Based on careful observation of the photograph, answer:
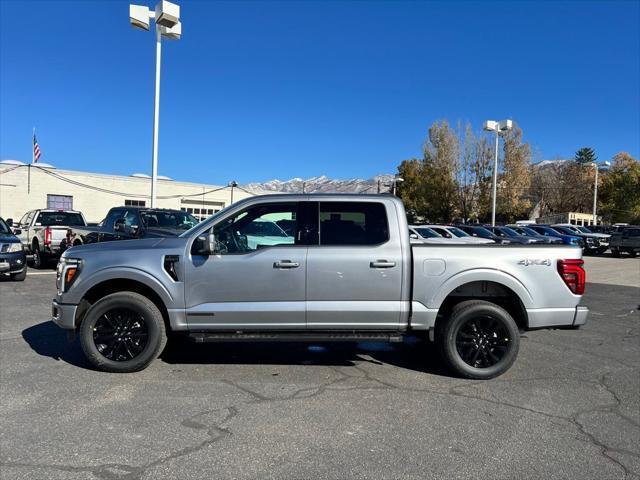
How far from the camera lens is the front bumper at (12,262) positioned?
1193 centimetres

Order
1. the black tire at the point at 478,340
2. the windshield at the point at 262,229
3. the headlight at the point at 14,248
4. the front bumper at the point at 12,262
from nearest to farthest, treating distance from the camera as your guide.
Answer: the black tire at the point at 478,340
the windshield at the point at 262,229
the front bumper at the point at 12,262
the headlight at the point at 14,248

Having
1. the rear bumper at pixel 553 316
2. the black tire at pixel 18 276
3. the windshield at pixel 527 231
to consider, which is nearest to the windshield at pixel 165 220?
the black tire at pixel 18 276

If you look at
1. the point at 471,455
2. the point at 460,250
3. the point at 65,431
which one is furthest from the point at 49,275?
the point at 471,455

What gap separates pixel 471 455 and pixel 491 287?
7.27ft

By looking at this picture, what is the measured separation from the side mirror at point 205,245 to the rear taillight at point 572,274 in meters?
3.55

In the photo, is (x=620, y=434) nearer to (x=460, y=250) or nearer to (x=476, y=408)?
(x=476, y=408)

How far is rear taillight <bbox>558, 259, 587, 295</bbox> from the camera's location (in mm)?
5379

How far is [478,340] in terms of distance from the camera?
17.9 feet

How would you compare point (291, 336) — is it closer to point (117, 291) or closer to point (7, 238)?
point (117, 291)

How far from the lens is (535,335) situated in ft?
25.2

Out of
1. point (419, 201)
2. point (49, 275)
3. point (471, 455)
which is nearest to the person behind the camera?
point (471, 455)

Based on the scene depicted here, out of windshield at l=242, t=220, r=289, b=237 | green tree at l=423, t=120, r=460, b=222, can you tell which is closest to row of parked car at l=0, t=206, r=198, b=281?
windshield at l=242, t=220, r=289, b=237

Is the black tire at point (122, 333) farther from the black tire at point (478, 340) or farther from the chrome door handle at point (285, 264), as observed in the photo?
the black tire at point (478, 340)

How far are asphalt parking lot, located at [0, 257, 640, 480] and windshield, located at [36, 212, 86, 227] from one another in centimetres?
1169
